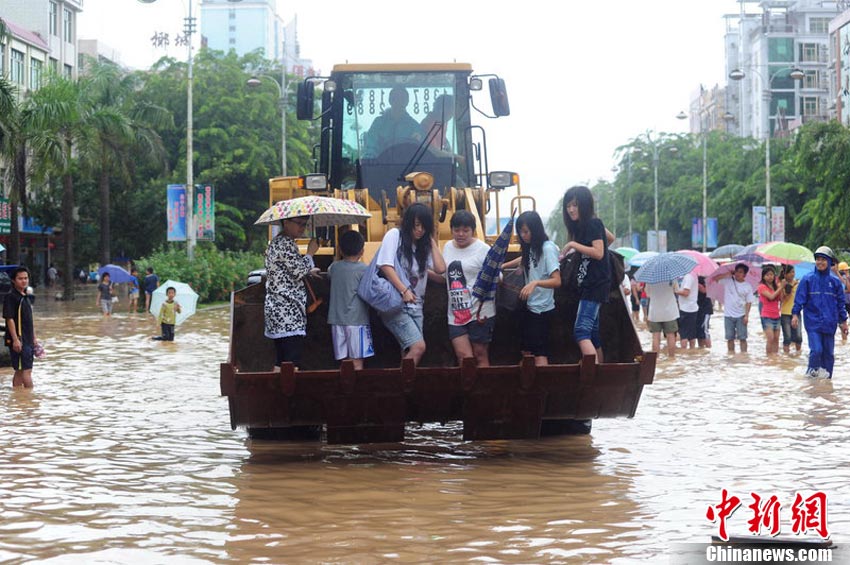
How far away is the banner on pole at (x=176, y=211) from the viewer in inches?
1839

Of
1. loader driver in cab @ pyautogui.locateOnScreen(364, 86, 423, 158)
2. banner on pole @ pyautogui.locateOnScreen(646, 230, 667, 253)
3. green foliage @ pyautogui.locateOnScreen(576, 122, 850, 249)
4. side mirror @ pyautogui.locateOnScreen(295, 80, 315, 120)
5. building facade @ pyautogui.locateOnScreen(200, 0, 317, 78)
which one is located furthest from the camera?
building facade @ pyautogui.locateOnScreen(200, 0, 317, 78)

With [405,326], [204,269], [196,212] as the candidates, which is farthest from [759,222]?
→ [405,326]

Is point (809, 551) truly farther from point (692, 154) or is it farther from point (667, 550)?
Answer: point (692, 154)

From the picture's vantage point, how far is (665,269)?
2012 cm

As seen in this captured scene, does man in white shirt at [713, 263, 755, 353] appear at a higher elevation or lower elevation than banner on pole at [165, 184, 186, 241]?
lower

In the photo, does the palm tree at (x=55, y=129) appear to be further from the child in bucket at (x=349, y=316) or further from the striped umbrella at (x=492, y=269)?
the striped umbrella at (x=492, y=269)

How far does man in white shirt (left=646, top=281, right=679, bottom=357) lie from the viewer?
2030cm

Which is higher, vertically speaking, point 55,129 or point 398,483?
point 55,129

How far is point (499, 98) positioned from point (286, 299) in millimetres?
4870

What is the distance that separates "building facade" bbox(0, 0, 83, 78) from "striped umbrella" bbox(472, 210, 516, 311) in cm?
6693

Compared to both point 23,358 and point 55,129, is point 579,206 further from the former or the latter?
point 55,129

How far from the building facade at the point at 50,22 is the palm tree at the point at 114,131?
1623 cm

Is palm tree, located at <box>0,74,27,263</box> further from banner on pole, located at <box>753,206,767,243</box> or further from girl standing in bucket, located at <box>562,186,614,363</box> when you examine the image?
banner on pole, located at <box>753,206,767,243</box>

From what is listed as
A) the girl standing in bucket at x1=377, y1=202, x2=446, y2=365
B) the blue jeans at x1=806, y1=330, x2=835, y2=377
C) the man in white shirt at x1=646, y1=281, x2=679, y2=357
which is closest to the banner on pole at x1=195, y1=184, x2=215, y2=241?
the man in white shirt at x1=646, y1=281, x2=679, y2=357
